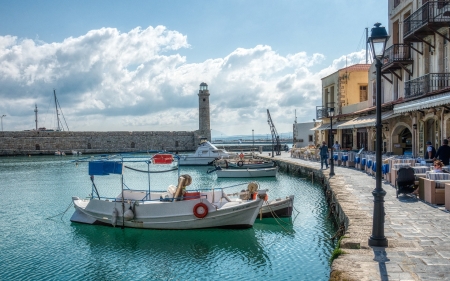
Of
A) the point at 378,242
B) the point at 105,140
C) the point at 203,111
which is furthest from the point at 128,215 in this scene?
the point at 105,140

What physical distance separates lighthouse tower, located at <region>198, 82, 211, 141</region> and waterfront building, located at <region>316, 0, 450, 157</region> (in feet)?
155

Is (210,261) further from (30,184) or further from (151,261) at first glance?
(30,184)

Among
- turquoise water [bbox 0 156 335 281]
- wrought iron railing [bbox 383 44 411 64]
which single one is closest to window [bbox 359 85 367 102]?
wrought iron railing [bbox 383 44 411 64]

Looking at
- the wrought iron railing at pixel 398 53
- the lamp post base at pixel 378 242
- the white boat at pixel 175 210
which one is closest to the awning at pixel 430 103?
the wrought iron railing at pixel 398 53

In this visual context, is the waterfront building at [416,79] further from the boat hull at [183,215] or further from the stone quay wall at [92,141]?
the stone quay wall at [92,141]

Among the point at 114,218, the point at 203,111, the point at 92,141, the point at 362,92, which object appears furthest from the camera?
the point at 203,111

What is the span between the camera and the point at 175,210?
13047 mm

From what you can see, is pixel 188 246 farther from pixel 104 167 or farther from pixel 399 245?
pixel 399 245

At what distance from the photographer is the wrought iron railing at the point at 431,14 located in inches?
651

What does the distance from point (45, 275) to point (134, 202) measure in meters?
4.23

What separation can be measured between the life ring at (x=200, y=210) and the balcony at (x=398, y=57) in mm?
13698

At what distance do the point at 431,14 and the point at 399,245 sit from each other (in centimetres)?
1340

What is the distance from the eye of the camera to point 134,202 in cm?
1351

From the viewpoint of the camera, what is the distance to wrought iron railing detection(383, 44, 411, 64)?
69.5 feet
